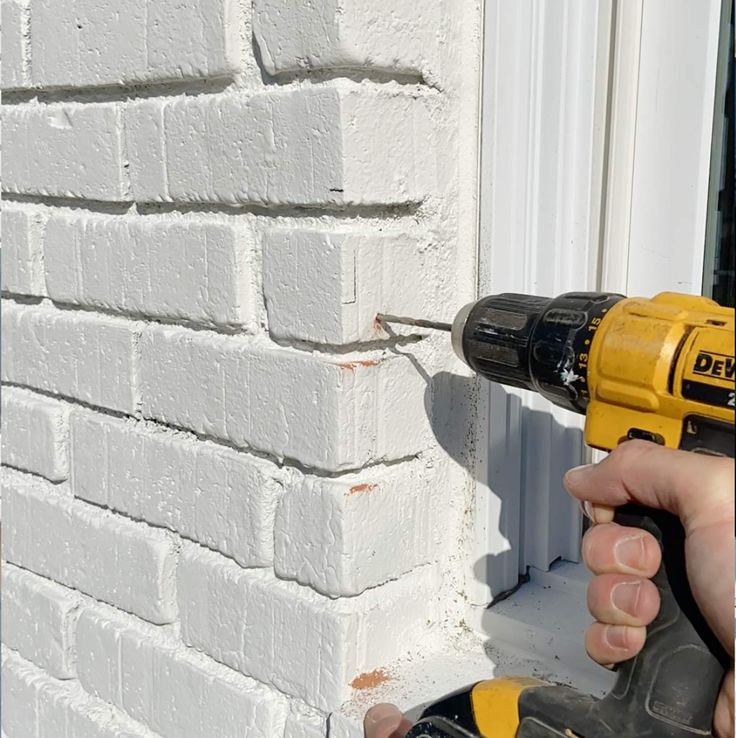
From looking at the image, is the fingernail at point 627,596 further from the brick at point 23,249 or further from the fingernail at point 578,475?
the brick at point 23,249

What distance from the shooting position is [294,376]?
86 centimetres

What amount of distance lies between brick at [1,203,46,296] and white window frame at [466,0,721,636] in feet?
2.00

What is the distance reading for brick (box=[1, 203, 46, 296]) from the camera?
44.9 inches

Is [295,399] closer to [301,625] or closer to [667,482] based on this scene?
[301,625]

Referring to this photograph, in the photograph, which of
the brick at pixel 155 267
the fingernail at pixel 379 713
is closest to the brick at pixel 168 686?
the fingernail at pixel 379 713

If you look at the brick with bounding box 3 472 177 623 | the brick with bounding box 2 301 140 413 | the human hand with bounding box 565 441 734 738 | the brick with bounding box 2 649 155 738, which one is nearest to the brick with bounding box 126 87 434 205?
the brick with bounding box 2 301 140 413

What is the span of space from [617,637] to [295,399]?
37cm

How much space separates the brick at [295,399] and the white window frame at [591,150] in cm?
10

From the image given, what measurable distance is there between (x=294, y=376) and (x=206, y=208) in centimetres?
22

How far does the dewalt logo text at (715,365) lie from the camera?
1.92ft

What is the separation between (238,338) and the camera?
92 cm

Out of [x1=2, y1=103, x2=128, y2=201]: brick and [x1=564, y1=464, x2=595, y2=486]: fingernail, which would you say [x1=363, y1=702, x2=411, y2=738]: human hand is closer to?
[x1=564, y1=464, x2=595, y2=486]: fingernail

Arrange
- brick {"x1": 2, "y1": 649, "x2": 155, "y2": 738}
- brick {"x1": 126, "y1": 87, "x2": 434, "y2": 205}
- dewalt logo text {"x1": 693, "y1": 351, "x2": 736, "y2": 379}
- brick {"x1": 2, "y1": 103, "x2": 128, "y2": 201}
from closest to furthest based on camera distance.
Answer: dewalt logo text {"x1": 693, "y1": 351, "x2": 736, "y2": 379} → brick {"x1": 126, "y1": 87, "x2": 434, "y2": 205} → brick {"x1": 2, "y1": 103, "x2": 128, "y2": 201} → brick {"x1": 2, "y1": 649, "x2": 155, "y2": 738}

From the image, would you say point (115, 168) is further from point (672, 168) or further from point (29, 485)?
point (672, 168)
